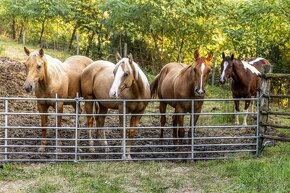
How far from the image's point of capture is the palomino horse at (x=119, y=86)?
6.24m

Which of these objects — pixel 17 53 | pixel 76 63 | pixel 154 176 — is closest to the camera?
pixel 154 176

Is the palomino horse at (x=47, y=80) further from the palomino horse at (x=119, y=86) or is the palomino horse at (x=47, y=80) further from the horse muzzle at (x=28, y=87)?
the palomino horse at (x=119, y=86)

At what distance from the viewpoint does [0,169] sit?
5648 millimetres

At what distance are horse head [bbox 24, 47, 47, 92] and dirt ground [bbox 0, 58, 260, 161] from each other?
0.71 meters

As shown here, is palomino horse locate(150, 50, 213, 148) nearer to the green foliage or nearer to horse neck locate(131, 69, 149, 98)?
horse neck locate(131, 69, 149, 98)

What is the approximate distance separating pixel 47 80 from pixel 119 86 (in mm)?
1394

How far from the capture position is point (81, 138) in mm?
7727

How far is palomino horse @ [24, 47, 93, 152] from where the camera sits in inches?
249

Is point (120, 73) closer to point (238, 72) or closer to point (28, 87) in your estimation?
point (28, 87)

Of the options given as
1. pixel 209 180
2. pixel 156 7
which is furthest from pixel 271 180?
pixel 156 7

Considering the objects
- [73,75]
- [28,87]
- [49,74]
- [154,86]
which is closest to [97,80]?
[73,75]

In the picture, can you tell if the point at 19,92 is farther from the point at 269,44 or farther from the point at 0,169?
the point at 269,44

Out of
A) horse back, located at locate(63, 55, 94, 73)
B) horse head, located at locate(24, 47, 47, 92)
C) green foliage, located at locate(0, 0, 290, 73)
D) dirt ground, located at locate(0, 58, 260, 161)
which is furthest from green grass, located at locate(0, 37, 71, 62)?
horse head, located at locate(24, 47, 47, 92)

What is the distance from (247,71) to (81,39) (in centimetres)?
2260
